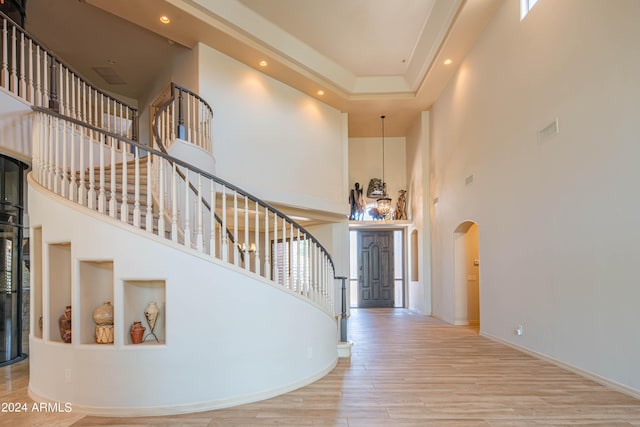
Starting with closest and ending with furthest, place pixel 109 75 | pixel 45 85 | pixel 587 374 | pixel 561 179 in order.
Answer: pixel 587 374
pixel 561 179
pixel 45 85
pixel 109 75

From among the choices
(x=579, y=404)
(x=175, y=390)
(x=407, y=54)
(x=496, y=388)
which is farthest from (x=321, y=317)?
(x=407, y=54)

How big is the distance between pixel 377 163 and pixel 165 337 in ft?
31.1

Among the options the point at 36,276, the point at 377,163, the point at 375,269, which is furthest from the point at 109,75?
the point at 375,269

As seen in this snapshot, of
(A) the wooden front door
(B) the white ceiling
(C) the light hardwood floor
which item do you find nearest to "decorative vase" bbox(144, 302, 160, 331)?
(C) the light hardwood floor

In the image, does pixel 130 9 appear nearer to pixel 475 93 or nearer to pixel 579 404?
pixel 475 93

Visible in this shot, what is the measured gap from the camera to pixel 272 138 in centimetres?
780

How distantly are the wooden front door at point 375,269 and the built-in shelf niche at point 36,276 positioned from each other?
29.2 feet

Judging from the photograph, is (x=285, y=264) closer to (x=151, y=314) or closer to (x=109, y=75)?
(x=151, y=314)

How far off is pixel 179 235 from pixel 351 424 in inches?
98.4

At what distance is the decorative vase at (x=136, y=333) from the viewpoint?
3527 mm

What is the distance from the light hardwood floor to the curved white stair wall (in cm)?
17

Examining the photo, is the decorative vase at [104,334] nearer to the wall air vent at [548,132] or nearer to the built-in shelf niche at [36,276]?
the built-in shelf niche at [36,276]

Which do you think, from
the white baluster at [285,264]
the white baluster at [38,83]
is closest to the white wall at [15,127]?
the white baluster at [38,83]

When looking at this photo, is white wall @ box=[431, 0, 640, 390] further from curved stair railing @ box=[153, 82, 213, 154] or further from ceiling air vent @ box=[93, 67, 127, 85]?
ceiling air vent @ box=[93, 67, 127, 85]
